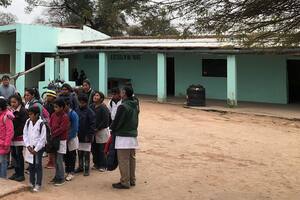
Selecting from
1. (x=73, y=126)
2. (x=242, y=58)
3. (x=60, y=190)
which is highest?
(x=242, y=58)

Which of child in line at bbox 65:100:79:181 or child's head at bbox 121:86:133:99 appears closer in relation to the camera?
child's head at bbox 121:86:133:99

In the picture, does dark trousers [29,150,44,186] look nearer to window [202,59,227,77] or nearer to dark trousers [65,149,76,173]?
dark trousers [65,149,76,173]

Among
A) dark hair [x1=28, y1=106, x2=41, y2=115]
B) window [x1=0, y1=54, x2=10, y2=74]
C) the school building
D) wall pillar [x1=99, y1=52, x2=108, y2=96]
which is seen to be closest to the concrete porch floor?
the school building

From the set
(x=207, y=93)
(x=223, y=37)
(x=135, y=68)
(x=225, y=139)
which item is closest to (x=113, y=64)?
(x=135, y=68)

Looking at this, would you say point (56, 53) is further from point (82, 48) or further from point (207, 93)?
point (207, 93)

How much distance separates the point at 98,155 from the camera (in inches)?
312

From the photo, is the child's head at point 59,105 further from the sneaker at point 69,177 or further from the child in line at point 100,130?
the sneaker at point 69,177

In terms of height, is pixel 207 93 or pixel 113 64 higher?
pixel 113 64

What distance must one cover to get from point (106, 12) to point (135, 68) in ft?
66.6

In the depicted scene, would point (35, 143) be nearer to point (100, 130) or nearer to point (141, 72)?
point (100, 130)

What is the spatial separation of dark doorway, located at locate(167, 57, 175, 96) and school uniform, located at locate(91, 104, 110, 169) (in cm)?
1628

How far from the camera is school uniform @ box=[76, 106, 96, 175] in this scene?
24.0ft

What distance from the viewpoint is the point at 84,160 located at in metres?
7.51

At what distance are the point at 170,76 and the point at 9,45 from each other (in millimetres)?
8576
